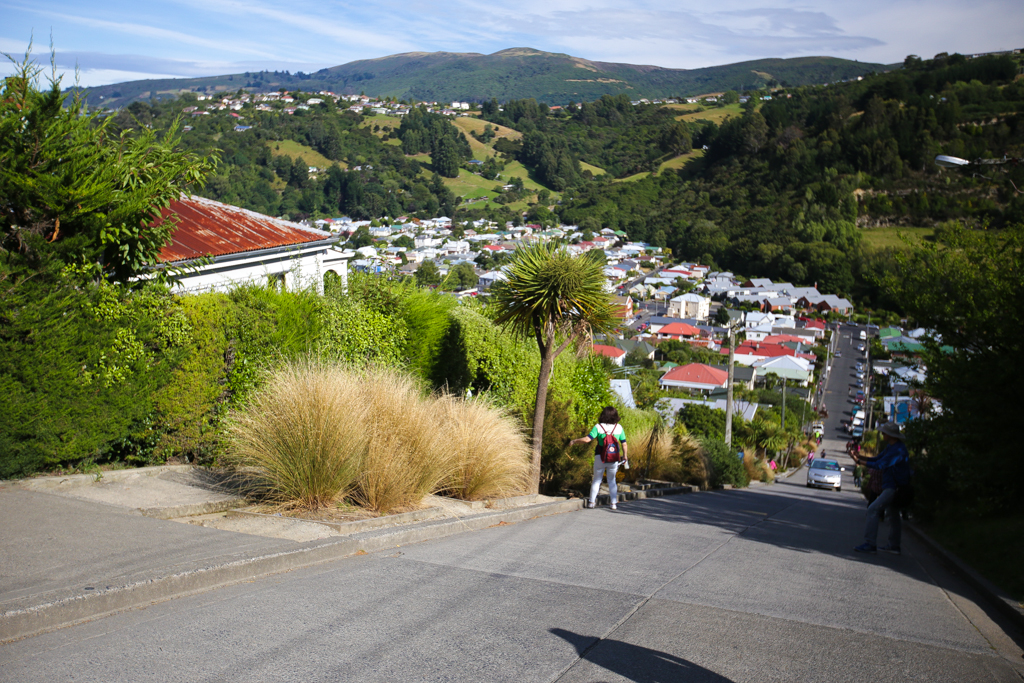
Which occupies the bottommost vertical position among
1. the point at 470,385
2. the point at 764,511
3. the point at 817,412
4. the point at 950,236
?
the point at 817,412

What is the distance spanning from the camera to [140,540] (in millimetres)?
4980

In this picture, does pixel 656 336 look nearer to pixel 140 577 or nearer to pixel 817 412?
pixel 817 412

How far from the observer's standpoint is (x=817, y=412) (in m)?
70.2

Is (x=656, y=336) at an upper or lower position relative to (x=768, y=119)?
lower

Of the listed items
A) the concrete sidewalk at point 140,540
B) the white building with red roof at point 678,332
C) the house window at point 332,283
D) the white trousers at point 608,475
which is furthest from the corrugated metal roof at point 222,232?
the white building with red roof at point 678,332

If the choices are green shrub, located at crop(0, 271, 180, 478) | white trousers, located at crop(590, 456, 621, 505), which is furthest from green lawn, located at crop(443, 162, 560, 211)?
green shrub, located at crop(0, 271, 180, 478)

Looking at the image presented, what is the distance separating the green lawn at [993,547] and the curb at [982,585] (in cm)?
6

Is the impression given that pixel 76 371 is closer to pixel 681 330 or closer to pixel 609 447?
pixel 609 447

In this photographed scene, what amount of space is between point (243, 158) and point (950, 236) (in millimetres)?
134738

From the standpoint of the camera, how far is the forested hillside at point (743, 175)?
414ft

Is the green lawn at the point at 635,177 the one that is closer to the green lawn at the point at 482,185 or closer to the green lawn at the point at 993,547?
the green lawn at the point at 482,185

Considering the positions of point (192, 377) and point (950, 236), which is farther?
point (950, 236)

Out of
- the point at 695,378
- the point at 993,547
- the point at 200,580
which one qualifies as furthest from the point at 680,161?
the point at 200,580

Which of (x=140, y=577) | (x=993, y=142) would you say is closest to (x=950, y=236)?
(x=140, y=577)
